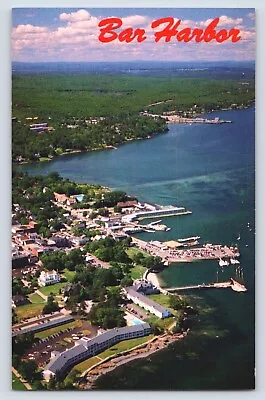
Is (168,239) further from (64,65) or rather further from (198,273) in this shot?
(64,65)

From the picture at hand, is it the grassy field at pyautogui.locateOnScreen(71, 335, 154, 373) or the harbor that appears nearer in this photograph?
the grassy field at pyautogui.locateOnScreen(71, 335, 154, 373)

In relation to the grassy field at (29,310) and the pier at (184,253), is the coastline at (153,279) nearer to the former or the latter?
the pier at (184,253)

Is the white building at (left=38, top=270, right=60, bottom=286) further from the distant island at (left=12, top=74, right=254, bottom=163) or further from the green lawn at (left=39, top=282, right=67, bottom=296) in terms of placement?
the distant island at (left=12, top=74, right=254, bottom=163)

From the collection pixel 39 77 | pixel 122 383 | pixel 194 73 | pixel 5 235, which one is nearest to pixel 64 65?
pixel 39 77

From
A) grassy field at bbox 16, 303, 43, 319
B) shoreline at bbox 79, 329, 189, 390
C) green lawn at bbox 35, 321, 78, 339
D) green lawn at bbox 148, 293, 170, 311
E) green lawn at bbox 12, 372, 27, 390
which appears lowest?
green lawn at bbox 12, 372, 27, 390

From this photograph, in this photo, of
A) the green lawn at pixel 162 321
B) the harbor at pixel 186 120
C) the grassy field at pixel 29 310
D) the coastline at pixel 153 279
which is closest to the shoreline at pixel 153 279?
the coastline at pixel 153 279

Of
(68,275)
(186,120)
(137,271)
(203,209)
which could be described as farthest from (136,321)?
(186,120)

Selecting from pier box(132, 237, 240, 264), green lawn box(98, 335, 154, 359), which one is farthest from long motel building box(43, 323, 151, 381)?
pier box(132, 237, 240, 264)

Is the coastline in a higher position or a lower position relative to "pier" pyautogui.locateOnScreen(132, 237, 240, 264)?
lower
